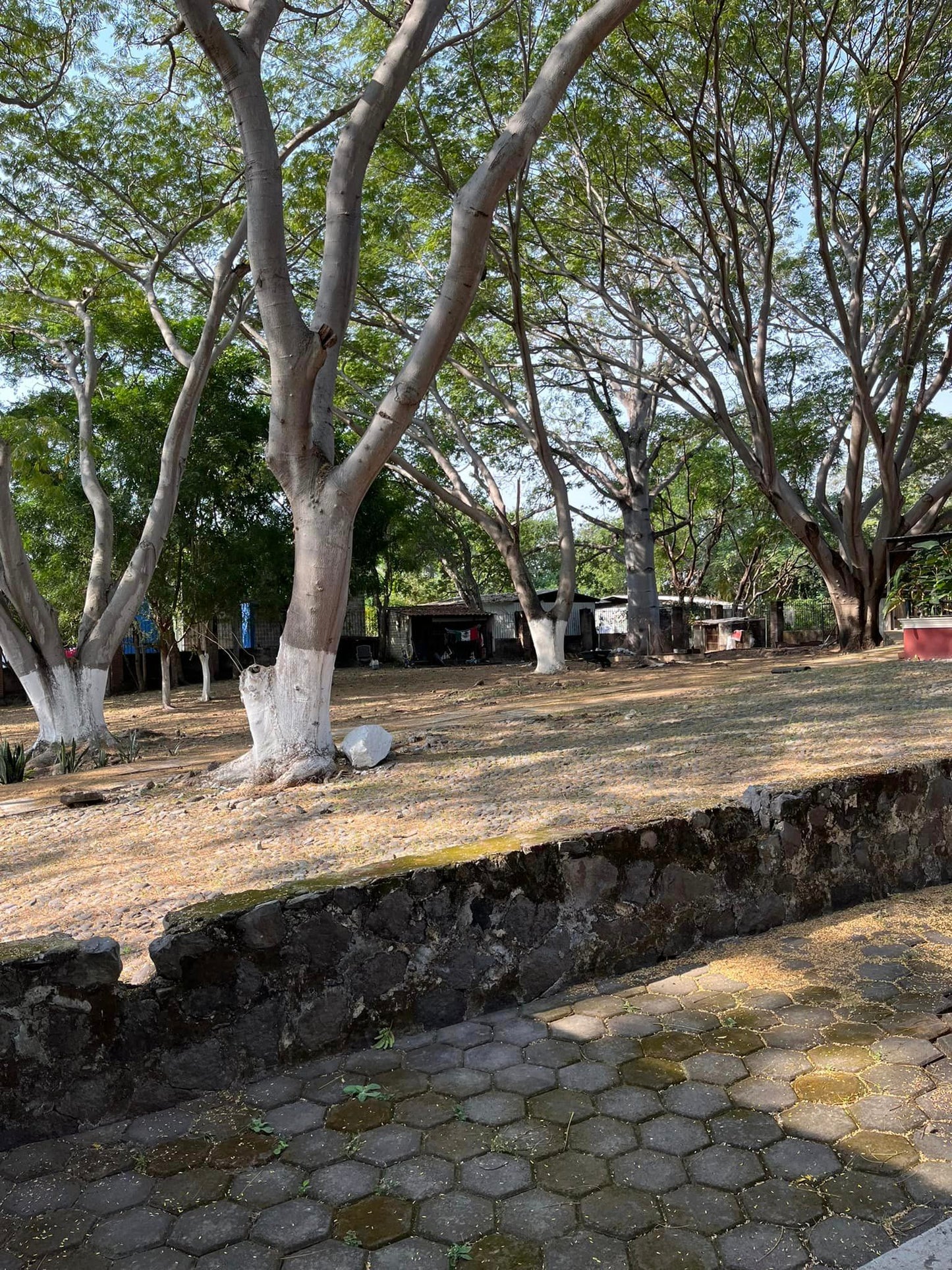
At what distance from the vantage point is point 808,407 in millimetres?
22156

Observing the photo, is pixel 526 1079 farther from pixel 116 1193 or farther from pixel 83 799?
pixel 83 799

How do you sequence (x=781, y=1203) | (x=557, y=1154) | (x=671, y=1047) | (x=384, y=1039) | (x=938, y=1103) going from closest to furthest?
(x=781, y=1203) → (x=557, y=1154) → (x=938, y=1103) → (x=671, y=1047) → (x=384, y=1039)

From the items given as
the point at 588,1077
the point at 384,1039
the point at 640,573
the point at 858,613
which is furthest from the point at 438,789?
the point at 640,573

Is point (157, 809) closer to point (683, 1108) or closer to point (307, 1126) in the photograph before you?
point (307, 1126)

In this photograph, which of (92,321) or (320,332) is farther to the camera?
(92,321)

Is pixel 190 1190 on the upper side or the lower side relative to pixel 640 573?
lower

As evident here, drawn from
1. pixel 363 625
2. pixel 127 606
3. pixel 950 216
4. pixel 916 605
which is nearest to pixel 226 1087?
pixel 127 606

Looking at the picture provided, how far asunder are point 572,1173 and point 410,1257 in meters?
0.49

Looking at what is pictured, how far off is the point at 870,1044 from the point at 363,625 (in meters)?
25.4

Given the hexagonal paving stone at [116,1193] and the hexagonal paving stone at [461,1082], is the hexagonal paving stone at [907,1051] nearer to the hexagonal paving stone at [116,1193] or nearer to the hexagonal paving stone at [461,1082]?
the hexagonal paving stone at [461,1082]

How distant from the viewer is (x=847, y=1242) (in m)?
2.08

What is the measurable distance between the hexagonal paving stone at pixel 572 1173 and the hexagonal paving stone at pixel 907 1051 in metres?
1.03

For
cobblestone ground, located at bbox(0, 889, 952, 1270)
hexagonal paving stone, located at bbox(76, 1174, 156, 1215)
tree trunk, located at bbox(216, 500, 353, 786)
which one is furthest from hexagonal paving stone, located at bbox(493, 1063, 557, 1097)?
tree trunk, located at bbox(216, 500, 353, 786)

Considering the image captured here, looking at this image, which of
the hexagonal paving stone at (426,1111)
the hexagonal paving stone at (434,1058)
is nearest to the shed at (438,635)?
the hexagonal paving stone at (434,1058)
